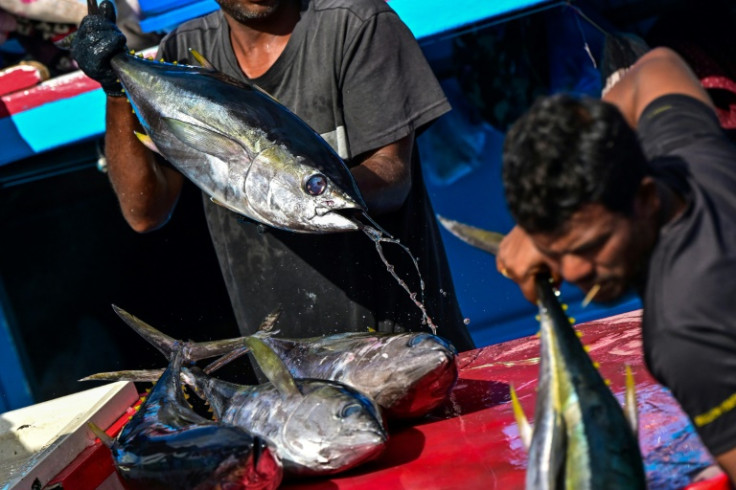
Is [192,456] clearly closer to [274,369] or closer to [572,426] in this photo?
[274,369]

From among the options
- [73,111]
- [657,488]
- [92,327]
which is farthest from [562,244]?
[92,327]

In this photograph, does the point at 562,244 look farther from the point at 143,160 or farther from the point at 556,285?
the point at 143,160

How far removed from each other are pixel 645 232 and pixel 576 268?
13 cm

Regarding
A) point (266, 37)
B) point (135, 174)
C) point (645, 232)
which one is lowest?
point (645, 232)

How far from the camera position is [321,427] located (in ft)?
7.29

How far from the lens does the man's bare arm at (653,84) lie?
1980mm

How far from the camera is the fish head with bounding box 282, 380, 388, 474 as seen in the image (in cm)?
219

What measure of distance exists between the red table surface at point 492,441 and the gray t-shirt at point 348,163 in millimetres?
455

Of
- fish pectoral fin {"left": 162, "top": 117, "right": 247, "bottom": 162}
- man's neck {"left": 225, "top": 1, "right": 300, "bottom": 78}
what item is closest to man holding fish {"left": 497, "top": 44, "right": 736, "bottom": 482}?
fish pectoral fin {"left": 162, "top": 117, "right": 247, "bottom": 162}

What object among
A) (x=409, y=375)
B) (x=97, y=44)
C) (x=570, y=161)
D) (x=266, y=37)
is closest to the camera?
(x=570, y=161)

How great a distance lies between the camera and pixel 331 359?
2.58 metres

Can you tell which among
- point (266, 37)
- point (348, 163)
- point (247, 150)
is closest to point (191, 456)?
point (247, 150)

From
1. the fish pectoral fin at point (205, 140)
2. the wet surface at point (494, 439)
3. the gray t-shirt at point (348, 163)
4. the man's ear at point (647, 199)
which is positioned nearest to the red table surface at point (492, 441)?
the wet surface at point (494, 439)

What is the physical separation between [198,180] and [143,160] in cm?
63
